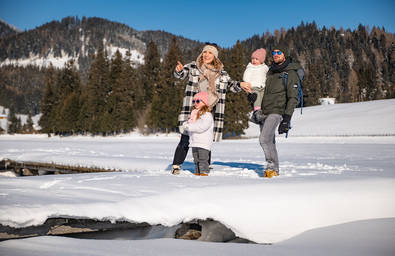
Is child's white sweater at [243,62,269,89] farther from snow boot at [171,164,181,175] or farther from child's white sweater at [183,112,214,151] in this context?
snow boot at [171,164,181,175]

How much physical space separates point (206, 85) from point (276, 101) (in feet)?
3.95

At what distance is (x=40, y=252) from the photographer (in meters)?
1.75

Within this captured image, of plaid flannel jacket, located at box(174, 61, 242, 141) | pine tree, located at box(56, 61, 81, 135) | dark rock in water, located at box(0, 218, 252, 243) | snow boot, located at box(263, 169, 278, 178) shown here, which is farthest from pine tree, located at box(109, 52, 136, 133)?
dark rock in water, located at box(0, 218, 252, 243)

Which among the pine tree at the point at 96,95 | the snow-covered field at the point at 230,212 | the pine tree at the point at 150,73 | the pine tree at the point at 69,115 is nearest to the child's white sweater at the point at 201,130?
the snow-covered field at the point at 230,212

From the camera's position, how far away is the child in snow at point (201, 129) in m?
4.44

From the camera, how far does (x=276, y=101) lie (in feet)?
14.0

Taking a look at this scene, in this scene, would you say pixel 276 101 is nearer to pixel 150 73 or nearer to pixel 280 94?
pixel 280 94

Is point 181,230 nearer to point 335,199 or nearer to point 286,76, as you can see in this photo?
point 335,199

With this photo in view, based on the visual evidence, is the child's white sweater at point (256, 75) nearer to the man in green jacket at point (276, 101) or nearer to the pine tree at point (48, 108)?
the man in green jacket at point (276, 101)

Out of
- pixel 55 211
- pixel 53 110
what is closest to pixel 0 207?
pixel 55 211

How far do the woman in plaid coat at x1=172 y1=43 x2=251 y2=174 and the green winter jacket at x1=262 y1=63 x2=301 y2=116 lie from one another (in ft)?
1.83

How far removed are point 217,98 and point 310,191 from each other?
2.32m

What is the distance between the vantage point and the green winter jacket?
4.16m

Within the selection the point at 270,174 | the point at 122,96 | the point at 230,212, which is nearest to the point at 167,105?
the point at 122,96
